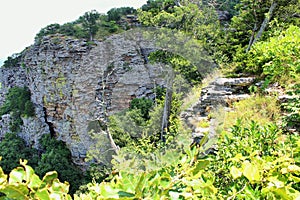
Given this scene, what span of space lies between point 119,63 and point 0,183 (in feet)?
31.7

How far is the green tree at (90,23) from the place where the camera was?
10859mm

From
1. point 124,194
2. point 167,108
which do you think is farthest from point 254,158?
point 167,108

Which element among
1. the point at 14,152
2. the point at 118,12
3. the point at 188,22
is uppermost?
the point at 118,12

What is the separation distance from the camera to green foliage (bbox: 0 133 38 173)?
11.0 meters

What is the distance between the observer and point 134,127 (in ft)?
23.4

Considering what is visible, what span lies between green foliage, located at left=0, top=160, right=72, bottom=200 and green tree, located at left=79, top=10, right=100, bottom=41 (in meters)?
10.8

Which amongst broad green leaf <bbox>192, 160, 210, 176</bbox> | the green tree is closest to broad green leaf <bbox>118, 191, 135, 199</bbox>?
broad green leaf <bbox>192, 160, 210, 176</bbox>

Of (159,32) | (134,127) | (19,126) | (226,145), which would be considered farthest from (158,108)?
(19,126)

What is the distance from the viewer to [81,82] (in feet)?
33.6

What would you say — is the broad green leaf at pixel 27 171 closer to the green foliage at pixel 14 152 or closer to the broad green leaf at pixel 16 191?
the broad green leaf at pixel 16 191

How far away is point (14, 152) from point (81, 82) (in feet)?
15.1

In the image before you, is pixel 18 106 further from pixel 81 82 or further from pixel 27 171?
pixel 27 171

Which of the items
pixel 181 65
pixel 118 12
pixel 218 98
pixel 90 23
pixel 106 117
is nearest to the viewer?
pixel 218 98

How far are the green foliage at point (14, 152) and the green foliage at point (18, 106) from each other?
0.68m
